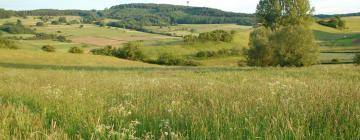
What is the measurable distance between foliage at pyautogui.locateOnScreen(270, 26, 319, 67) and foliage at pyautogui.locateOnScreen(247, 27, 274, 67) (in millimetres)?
961

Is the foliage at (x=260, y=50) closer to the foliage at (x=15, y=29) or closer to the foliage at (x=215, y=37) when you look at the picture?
the foliage at (x=215, y=37)

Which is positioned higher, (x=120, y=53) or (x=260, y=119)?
(x=260, y=119)

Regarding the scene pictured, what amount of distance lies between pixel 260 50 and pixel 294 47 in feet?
17.6

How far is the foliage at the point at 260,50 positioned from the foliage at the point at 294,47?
96cm

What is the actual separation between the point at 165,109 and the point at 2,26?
166 meters

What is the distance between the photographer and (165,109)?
595 centimetres

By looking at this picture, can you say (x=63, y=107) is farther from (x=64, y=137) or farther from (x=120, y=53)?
(x=120, y=53)

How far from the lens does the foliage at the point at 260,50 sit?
189 feet

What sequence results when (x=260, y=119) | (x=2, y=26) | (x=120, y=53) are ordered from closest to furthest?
(x=260, y=119), (x=120, y=53), (x=2, y=26)

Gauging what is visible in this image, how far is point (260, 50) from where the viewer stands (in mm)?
58906

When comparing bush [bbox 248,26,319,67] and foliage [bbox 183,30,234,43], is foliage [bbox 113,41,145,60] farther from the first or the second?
bush [bbox 248,26,319,67]

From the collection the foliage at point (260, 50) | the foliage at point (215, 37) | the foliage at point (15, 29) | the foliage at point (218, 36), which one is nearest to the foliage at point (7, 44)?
the foliage at point (215, 37)

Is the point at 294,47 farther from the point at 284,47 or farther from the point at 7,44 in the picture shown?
the point at 7,44

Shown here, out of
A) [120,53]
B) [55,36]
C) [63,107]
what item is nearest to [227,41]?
[120,53]
